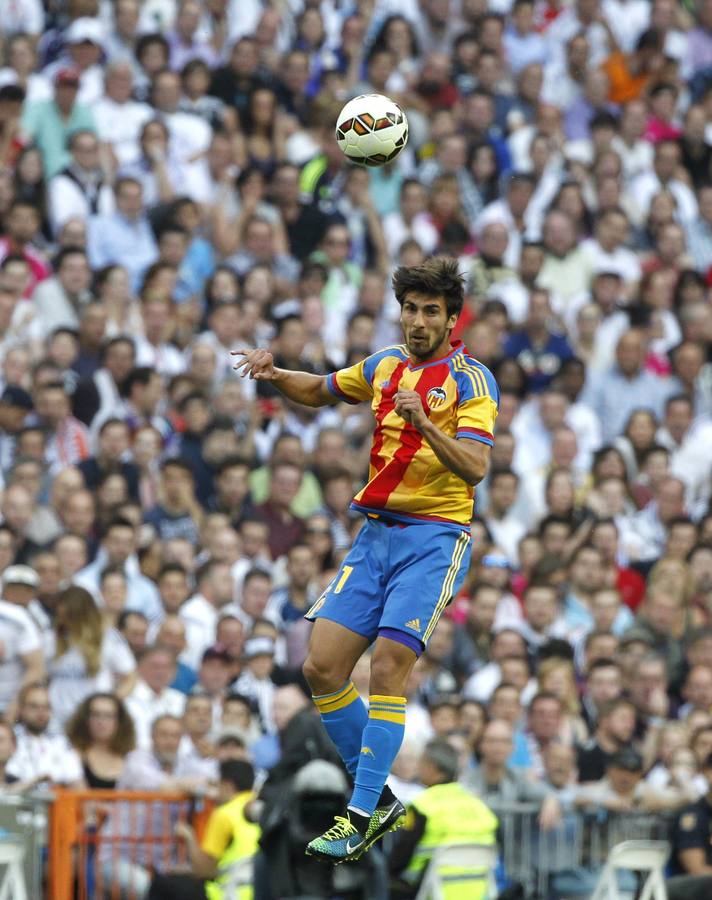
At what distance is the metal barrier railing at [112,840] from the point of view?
37.7 feet

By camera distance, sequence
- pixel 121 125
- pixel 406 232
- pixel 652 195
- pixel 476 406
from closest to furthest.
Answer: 1. pixel 476 406
2. pixel 121 125
3. pixel 406 232
4. pixel 652 195

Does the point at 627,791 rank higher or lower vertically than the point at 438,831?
higher

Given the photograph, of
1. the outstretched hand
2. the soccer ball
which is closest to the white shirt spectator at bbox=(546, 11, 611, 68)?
the soccer ball

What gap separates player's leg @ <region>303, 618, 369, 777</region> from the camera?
840cm

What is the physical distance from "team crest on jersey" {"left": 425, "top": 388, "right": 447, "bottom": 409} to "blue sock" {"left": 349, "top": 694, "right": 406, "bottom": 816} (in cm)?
121

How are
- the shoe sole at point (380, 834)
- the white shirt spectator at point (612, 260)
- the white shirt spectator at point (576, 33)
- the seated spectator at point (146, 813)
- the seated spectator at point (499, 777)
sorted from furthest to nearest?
the white shirt spectator at point (576, 33), the white shirt spectator at point (612, 260), the seated spectator at point (499, 777), the seated spectator at point (146, 813), the shoe sole at point (380, 834)

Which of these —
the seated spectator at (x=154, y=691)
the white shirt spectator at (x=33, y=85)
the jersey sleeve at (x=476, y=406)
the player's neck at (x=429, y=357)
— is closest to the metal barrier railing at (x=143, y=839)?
the seated spectator at (x=154, y=691)

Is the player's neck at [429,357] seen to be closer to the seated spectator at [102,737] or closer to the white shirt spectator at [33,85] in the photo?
the seated spectator at [102,737]

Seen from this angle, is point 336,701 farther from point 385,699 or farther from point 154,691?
point 154,691

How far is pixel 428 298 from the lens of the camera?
829 cm

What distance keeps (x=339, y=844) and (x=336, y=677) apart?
0.72m

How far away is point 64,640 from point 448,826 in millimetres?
2821

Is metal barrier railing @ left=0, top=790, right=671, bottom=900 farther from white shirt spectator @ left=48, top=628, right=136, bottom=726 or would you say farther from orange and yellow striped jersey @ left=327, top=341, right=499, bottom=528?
orange and yellow striped jersey @ left=327, top=341, right=499, bottom=528

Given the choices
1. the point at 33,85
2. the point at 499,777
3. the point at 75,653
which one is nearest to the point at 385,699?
the point at 499,777
